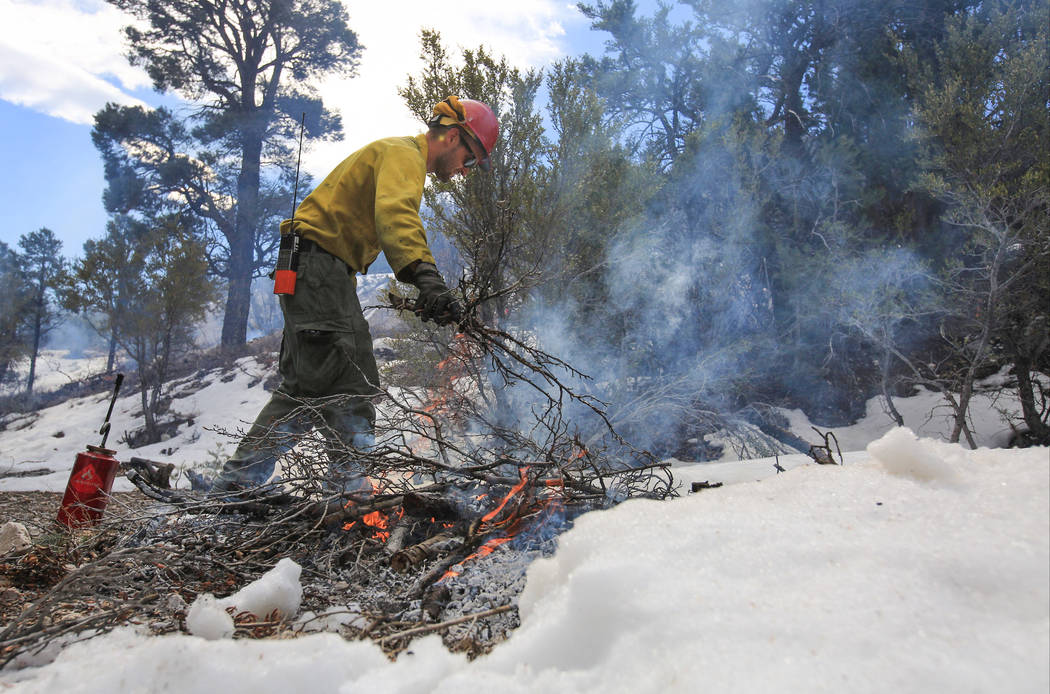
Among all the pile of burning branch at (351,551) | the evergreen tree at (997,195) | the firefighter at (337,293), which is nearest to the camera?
the pile of burning branch at (351,551)

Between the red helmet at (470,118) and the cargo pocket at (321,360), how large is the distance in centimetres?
137

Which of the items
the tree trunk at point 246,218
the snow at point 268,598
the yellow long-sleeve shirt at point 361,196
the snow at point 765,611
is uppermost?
the tree trunk at point 246,218

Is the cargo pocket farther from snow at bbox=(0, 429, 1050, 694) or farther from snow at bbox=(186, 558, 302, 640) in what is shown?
snow at bbox=(0, 429, 1050, 694)

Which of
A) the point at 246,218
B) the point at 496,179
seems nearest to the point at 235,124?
the point at 246,218

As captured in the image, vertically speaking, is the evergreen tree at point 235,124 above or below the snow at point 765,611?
above

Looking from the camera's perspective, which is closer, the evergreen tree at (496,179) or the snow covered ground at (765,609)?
the snow covered ground at (765,609)

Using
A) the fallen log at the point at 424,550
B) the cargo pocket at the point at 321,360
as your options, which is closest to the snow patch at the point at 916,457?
the fallen log at the point at 424,550

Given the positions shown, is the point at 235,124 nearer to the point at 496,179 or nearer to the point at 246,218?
the point at 246,218

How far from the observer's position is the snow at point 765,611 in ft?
2.46

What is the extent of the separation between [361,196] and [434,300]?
0.97 metres

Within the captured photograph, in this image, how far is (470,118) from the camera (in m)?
3.24

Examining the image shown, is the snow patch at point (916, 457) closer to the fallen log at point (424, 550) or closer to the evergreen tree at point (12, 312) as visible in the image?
the fallen log at point (424, 550)

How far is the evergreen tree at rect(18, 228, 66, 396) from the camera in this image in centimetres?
1792

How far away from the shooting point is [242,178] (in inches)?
674
